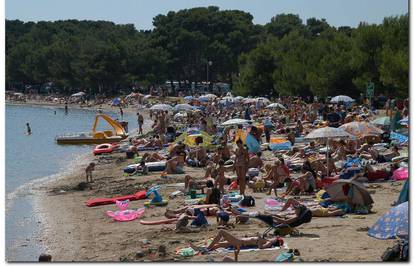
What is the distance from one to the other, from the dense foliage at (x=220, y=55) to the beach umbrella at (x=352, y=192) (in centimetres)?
1631

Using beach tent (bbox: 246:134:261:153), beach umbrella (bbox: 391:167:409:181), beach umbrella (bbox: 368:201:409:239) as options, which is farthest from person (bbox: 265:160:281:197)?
beach umbrella (bbox: 368:201:409:239)

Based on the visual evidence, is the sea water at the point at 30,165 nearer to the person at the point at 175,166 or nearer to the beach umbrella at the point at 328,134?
the person at the point at 175,166

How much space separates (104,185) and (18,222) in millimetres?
4704

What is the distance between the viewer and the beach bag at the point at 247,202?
15.6 m

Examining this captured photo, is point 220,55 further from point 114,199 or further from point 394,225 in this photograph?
point 394,225

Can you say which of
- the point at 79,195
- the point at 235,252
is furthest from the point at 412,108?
the point at 79,195

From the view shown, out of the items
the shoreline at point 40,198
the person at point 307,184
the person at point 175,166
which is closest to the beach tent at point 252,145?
the person at point 175,166

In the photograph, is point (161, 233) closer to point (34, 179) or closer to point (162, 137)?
point (34, 179)

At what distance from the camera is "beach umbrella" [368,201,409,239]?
29.7ft

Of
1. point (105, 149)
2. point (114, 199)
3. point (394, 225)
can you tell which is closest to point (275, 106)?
point (105, 149)

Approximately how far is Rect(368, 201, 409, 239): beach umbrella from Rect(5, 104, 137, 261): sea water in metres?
6.44

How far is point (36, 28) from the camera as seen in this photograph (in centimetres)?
12294

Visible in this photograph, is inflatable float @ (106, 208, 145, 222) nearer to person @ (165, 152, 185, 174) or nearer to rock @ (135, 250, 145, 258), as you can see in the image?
rock @ (135, 250, 145, 258)

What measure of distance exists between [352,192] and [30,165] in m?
19.6
